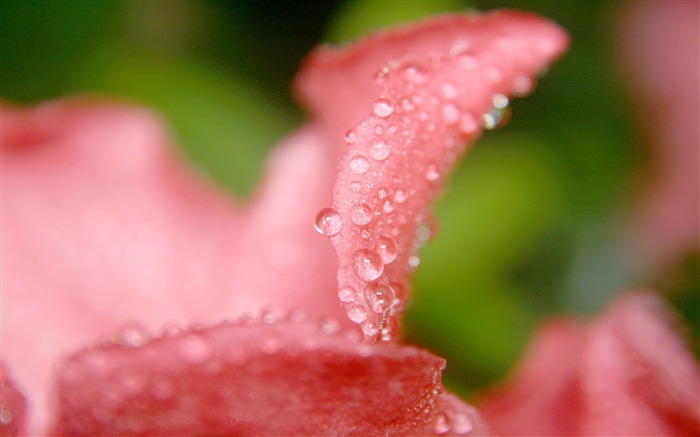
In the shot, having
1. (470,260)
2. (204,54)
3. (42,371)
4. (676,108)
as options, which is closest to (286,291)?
(42,371)

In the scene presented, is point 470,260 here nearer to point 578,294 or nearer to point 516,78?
point 578,294

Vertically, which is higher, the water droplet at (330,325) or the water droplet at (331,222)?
the water droplet at (331,222)

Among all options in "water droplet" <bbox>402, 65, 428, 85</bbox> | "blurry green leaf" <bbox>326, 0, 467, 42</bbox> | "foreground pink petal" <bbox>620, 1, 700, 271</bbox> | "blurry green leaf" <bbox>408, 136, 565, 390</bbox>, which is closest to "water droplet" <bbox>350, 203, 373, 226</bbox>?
"water droplet" <bbox>402, 65, 428, 85</bbox>

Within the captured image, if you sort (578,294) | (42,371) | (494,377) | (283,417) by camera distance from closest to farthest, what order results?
(283,417) < (42,371) < (494,377) < (578,294)

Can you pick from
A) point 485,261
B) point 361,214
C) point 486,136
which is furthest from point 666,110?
point 361,214

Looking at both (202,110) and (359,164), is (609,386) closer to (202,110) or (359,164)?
(359,164)

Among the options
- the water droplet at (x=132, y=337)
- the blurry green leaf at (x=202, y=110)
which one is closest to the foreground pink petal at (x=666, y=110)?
the blurry green leaf at (x=202, y=110)

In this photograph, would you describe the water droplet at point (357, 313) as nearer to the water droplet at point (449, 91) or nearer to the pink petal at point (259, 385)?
the pink petal at point (259, 385)
